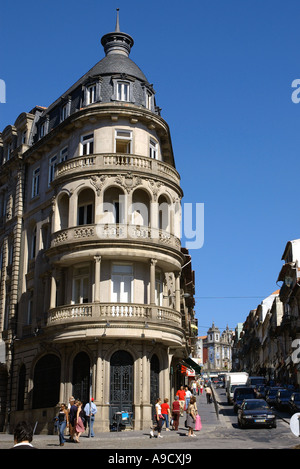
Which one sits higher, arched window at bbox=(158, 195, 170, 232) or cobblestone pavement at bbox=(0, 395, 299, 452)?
arched window at bbox=(158, 195, 170, 232)

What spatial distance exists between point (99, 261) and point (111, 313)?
2757 mm

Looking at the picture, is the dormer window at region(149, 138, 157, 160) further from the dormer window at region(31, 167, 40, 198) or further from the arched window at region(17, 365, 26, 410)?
the arched window at region(17, 365, 26, 410)

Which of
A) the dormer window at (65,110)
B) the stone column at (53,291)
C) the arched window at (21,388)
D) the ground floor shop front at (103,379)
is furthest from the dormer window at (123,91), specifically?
the arched window at (21,388)

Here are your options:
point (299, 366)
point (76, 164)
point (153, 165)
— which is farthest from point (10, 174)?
point (299, 366)

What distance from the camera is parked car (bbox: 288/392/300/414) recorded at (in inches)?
1299

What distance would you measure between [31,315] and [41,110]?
15.4 metres

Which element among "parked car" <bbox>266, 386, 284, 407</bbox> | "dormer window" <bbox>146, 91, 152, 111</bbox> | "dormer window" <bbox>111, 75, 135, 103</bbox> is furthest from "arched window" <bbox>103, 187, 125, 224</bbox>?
"parked car" <bbox>266, 386, 284, 407</bbox>

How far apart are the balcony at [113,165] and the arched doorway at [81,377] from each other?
9.94 meters

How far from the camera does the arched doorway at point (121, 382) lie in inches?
1093

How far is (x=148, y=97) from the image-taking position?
34.6 meters

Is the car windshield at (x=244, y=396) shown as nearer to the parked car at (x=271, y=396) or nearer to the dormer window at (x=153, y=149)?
the parked car at (x=271, y=396)

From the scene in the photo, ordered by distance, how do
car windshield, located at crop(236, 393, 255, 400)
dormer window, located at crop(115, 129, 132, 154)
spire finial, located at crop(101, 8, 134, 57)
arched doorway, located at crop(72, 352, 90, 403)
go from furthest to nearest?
spire finial, located at crop(101, 8, 134, 57) < car windshield, located at crop(236, 393, 255, 400) < dormer window, located at crop(115, 129, 132, 154) < arched doorway, located at crop(72, 352, 90, 403)

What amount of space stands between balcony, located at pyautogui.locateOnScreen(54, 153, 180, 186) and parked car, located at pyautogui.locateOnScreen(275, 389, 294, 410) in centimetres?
1609
